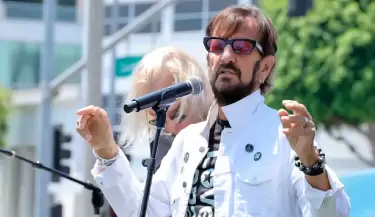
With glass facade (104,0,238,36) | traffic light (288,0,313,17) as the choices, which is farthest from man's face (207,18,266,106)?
glass facade (104,0,238,36)

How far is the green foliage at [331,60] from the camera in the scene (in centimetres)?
1931

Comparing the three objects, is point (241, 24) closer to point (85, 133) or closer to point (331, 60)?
point (85, 133)

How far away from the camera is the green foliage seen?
760 inches

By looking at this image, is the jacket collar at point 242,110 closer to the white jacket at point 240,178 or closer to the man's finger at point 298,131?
the white jacket at point 240,178

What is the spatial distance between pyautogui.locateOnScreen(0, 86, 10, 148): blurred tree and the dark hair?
22.3 m

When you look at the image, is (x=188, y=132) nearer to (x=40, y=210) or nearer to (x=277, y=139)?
(x=277, y=139)

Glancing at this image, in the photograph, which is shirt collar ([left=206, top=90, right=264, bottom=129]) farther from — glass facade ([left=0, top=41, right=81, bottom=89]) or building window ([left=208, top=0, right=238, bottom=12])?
glass facade ([left=0, top=41, right=81, bottom=89])

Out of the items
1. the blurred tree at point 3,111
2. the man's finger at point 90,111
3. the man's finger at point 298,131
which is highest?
the man's finger at point 90,111

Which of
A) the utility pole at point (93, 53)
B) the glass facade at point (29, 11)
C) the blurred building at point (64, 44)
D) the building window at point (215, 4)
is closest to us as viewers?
the utility pole at point (93, 53)

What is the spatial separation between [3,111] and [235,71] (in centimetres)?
2278

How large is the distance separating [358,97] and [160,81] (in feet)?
54.7

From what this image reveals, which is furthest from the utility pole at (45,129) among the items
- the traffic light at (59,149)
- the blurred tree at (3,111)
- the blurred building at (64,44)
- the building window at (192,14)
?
the building window at (192,14)

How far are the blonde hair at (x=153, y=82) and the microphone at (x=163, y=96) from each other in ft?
2.34

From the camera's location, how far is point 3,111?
24.8 metres
